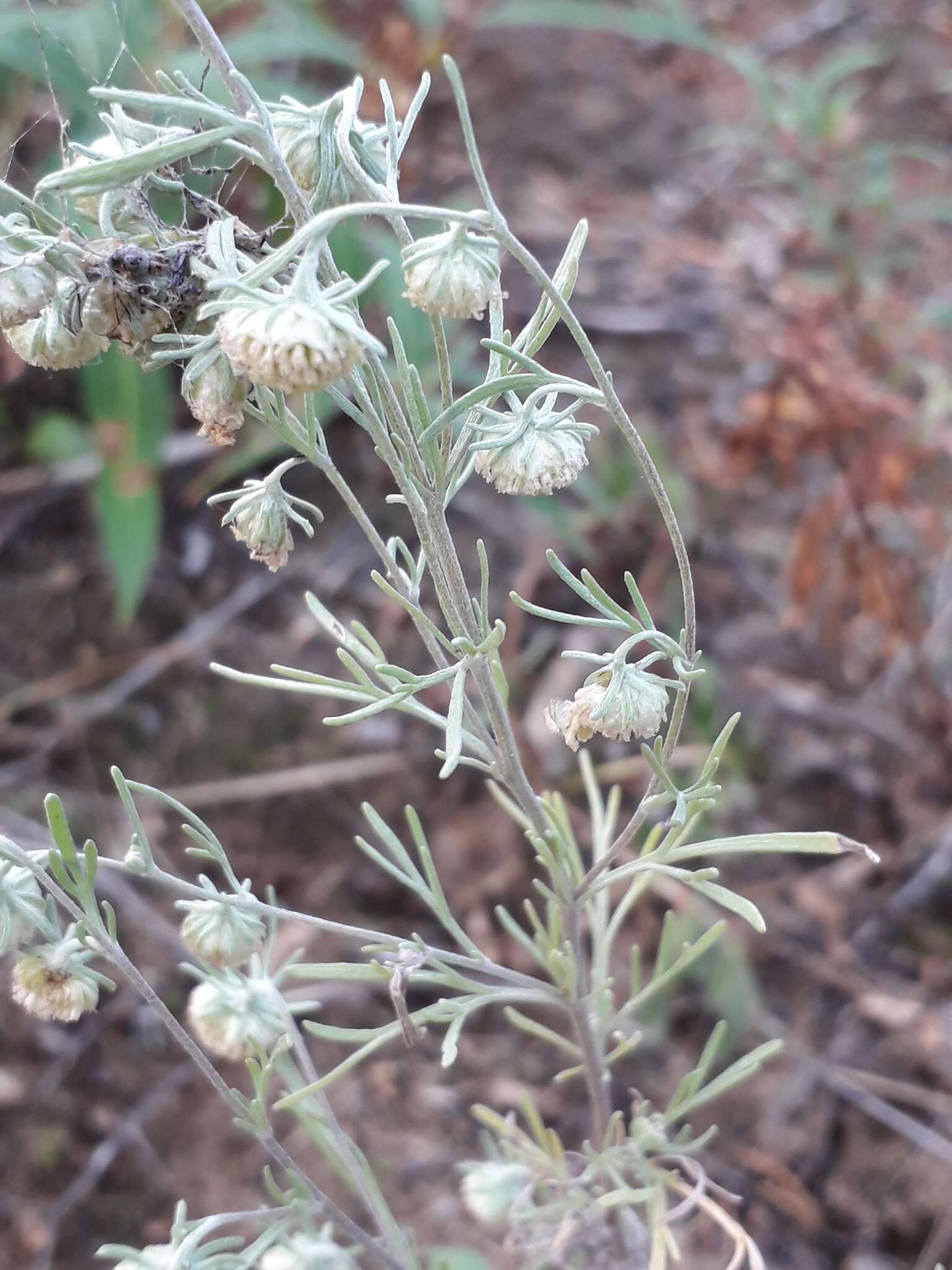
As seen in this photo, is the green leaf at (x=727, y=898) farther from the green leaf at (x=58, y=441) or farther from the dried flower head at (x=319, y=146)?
the green leaf at (x=58, y=441)

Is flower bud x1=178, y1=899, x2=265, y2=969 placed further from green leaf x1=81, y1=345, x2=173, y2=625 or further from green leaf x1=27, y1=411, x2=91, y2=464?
green leaf x1=27, y1=411, x2=91, y2=464

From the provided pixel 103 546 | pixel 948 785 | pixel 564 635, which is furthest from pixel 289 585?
pixel 948 785

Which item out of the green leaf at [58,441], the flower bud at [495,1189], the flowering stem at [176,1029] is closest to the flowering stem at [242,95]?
the flowering stem at [176,1029]

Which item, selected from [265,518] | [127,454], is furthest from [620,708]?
[127,454]

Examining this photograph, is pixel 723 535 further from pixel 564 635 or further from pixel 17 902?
pixel 17 902

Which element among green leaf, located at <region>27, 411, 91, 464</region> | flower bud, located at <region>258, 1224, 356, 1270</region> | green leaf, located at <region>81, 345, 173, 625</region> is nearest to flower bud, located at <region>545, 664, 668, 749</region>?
flower bud, located at <region>258, 1224, 356, 1270</region>

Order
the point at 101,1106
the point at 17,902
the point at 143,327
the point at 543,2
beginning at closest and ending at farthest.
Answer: the point at 143,327 → the point at 17,902 → the point at 101,1106 → the point at 543,2

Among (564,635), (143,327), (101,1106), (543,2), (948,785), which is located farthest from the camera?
(543,2)
